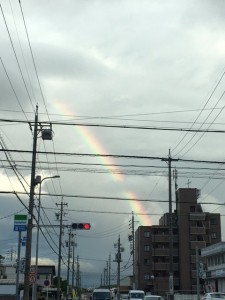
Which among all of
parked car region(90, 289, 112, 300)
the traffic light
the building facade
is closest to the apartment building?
the building facade

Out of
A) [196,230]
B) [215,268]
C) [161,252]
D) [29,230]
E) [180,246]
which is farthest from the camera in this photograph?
[161,252]

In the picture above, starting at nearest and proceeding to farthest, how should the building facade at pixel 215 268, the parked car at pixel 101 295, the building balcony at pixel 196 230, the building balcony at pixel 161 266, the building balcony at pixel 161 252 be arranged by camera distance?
the parked car at pixel 101 295 < the building facade at pixel 215 268 < the building balcony at pixel 161 266 < the building balcony at pixel 196 230 < the building balcony at pixel 161 252

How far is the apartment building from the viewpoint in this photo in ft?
316

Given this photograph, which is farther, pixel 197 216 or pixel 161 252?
pixel 197 216

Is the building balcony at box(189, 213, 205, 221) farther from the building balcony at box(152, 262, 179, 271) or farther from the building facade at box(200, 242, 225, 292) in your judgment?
the building facade at box(200, 242, 225, 292)

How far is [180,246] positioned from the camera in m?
98.2

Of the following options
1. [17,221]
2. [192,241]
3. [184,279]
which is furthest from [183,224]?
[17,221]

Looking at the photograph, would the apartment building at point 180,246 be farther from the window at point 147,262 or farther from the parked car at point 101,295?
the parked car at point 101,295

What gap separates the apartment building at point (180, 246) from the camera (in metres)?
96.3

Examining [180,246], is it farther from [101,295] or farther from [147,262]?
[101,295]

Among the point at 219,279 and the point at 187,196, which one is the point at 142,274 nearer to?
the point at 187,196

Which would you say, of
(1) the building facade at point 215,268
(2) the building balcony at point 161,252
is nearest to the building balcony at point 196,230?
(2) the building balcony at point 161,252

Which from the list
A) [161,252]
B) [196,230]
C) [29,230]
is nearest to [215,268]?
[29,230]

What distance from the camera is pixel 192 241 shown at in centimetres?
9850
